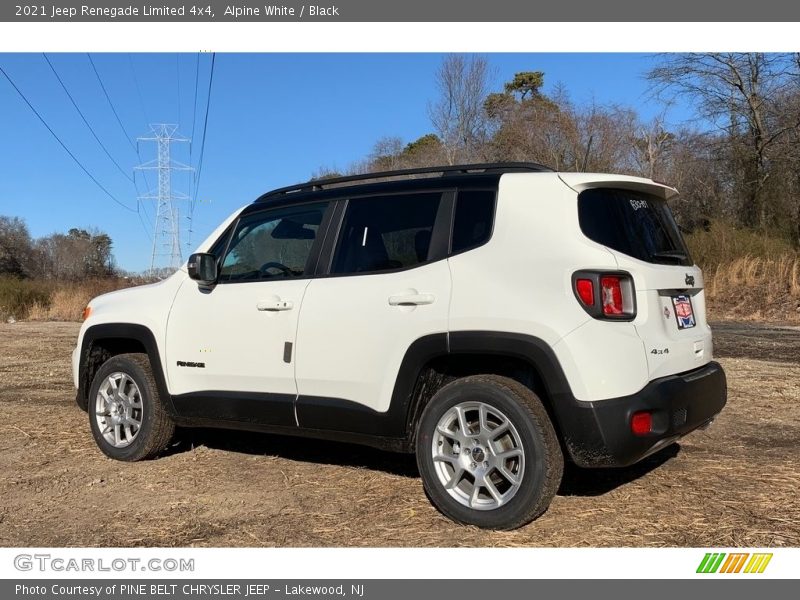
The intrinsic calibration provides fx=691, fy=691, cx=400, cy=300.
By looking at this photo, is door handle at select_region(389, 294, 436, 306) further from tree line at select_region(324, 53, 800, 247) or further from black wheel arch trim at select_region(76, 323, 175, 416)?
tree line at select_region(324, 53, 800, 247)

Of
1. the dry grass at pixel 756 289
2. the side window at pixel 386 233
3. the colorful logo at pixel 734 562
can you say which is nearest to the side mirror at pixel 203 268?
the side window at pixel 386 233

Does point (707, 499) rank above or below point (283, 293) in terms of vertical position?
below

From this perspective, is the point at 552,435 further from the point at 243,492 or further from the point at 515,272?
the point at 243,492

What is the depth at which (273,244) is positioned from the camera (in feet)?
15.6

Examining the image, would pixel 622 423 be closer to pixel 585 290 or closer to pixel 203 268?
pixel 585 290

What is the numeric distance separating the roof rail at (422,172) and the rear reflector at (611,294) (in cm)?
84

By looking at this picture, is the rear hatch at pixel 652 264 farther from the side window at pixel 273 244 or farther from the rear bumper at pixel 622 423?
the side window at pixel 273 244

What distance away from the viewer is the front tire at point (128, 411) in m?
5.09

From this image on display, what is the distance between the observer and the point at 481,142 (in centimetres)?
2658

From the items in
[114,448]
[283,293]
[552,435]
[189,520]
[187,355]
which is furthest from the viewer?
[114,448]

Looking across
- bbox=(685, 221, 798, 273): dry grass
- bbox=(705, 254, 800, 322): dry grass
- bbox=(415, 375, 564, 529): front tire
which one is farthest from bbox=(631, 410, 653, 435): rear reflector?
bbox=(685, 221, 798, 273): dry grass

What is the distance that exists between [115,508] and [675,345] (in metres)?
3.41

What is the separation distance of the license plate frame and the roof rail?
3.42 feet

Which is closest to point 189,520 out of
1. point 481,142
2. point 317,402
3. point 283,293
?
point 317,402
